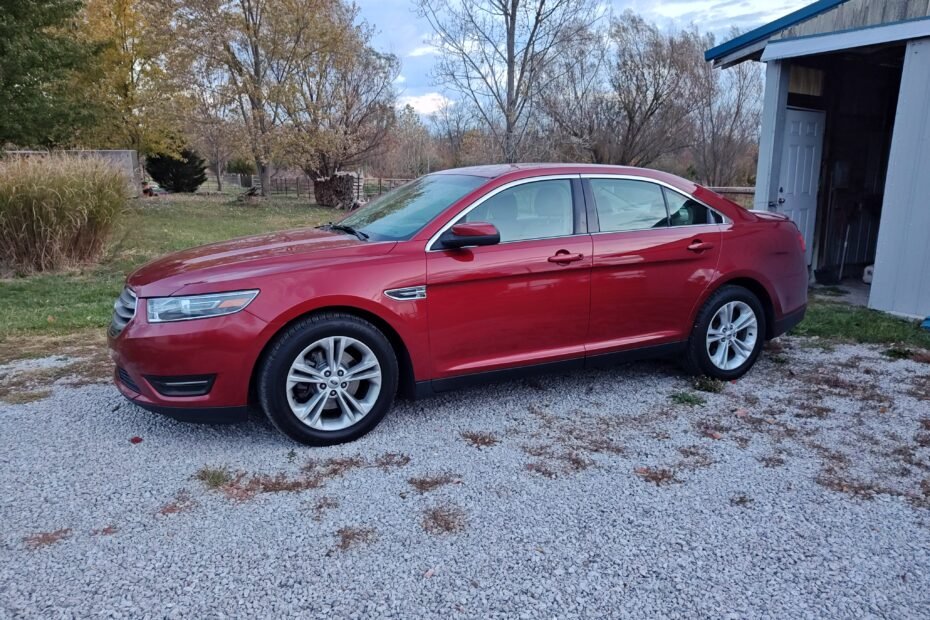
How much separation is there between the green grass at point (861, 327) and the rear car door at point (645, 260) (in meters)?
2.18

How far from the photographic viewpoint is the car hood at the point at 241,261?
3.49 meters

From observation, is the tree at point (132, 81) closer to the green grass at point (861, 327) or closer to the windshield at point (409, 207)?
the windshield at point (409, 207)

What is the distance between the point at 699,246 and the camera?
4.61m

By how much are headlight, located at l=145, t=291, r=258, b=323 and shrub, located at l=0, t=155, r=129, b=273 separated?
700 centimetres

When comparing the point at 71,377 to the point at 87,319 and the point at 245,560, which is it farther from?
the point at 245,560

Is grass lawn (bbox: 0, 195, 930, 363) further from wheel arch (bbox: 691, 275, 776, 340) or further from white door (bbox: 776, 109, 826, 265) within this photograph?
wheel arch (bbox: 691, 275, 776, 340)

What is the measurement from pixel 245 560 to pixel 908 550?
2779 millimetres

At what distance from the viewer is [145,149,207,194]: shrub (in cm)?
3206

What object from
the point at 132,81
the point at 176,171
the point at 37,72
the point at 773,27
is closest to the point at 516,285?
the point at 773,27

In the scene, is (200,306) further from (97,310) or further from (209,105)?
(209,105)

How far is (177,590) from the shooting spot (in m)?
2.48

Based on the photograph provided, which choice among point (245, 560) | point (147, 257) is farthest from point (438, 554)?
point (147, 257)

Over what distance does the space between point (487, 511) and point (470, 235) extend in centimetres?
155

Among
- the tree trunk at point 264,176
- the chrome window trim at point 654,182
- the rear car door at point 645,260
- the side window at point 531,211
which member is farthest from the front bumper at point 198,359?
the tree trunk at point 264,176
